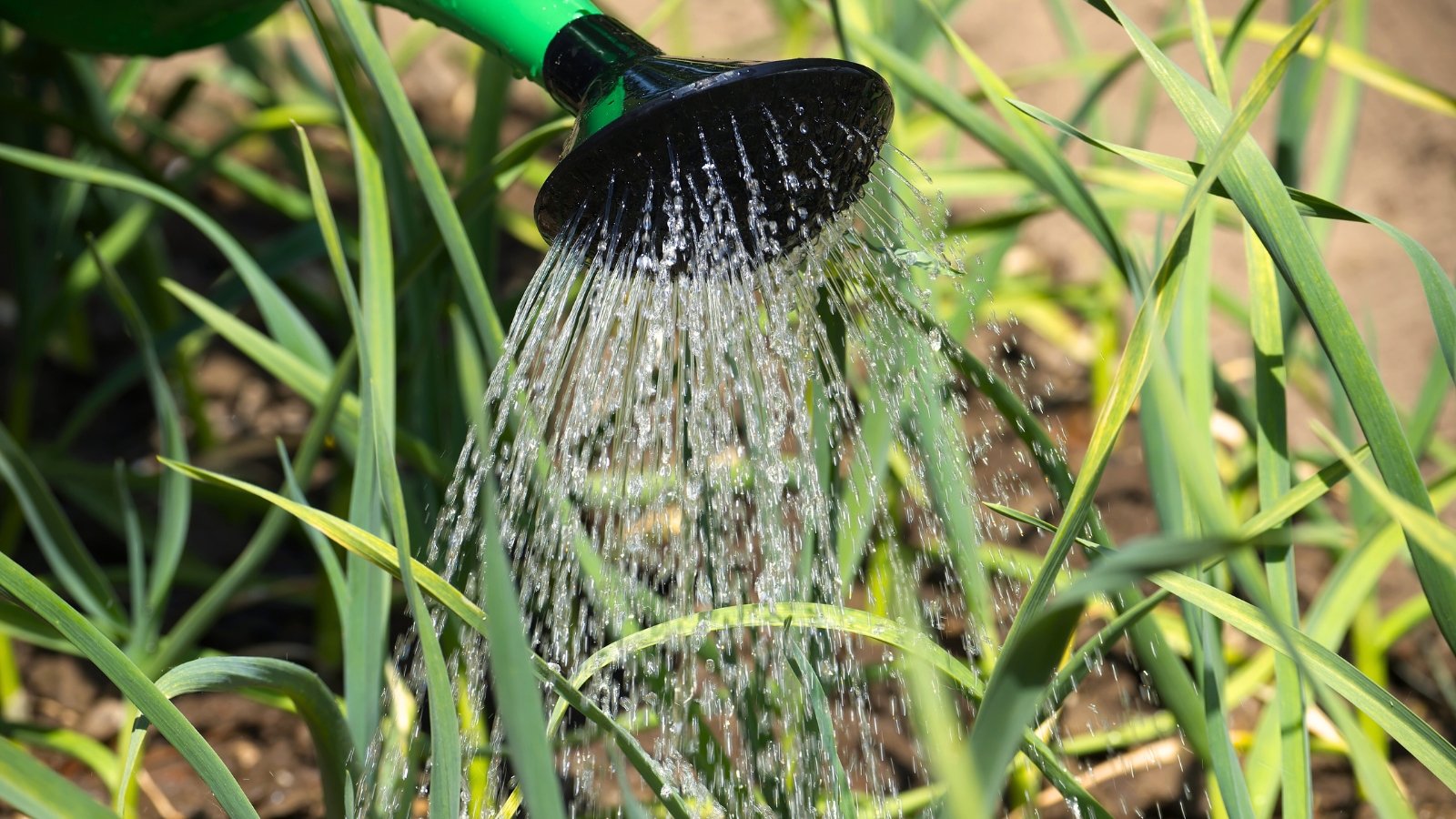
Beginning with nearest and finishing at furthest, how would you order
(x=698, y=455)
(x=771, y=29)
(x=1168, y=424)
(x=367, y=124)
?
(x=1168, y=424) < (x=367, y=124) < (x=698, y=455) < (x=771, y=29)

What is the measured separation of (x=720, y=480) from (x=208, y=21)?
0.58 metres

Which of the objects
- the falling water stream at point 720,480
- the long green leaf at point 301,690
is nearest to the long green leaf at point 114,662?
the long green leaf at point 301,690

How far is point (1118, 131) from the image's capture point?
1854 mm

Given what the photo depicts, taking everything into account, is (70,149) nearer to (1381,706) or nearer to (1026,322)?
(1026,322)

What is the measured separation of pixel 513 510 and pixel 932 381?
1.15ft

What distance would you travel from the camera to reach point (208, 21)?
91 cm

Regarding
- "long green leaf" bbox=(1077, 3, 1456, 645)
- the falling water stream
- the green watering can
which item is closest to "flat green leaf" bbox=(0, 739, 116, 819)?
the falling water stream

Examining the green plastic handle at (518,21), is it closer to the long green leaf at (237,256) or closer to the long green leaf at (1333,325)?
the long green leaf at (237,256)

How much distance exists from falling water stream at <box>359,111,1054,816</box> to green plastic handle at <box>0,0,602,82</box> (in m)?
0.13

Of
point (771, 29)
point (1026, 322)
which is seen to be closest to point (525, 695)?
point (1026, 322)

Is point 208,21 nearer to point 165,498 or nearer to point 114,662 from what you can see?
point 165,498

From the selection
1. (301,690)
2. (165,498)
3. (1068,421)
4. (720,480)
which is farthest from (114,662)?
(1068,421)

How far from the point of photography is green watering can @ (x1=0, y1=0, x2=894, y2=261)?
63cm

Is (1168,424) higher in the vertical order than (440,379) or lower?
lower
